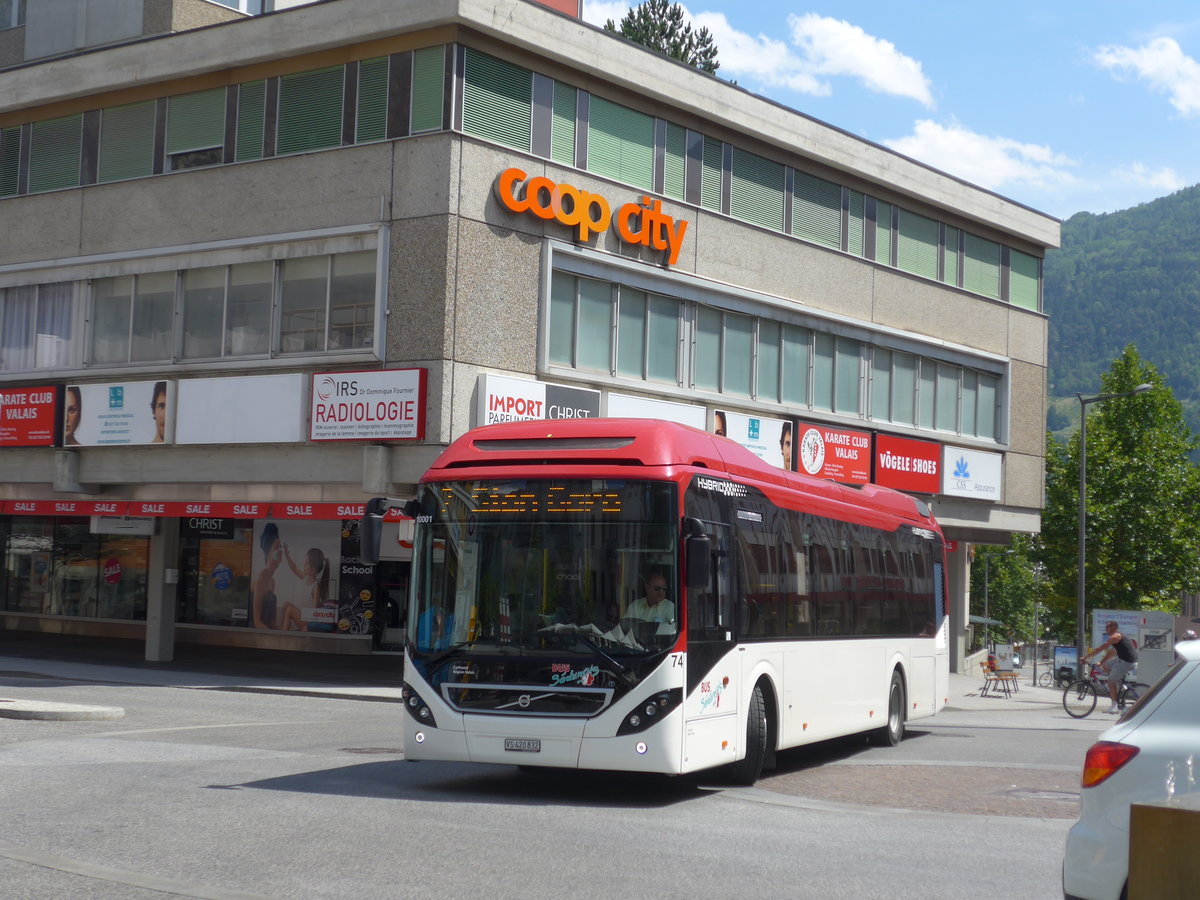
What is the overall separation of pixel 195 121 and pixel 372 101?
14.8 ft

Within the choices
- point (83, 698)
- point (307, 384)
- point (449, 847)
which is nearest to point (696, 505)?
point (449, 847)

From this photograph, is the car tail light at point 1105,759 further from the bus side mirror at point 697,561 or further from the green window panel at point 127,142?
the green window panel at point 127,142

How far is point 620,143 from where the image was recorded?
3025 centimetres

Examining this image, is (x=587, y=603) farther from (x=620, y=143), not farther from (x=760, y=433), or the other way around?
(x=760, y=433)

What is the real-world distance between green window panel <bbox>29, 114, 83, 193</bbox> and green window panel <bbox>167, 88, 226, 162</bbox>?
2.88 metres

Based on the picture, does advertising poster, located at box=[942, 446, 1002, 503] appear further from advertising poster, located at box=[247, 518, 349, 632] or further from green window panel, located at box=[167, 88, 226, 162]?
green window panel, located at box=[167, 88, 226, 162]

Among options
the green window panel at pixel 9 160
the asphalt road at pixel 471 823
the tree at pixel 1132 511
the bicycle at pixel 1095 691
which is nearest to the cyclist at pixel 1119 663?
the bicycle at pixel 1095 691

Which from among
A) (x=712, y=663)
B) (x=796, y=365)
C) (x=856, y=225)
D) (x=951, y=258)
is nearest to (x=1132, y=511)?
(x=951, y=258)

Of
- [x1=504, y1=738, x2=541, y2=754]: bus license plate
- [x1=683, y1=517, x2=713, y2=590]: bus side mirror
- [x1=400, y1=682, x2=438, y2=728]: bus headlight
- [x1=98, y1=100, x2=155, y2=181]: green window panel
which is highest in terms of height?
[x1=98, y1=100, x2=155, y2=181]: green window panel

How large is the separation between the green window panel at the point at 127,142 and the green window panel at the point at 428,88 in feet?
22.2

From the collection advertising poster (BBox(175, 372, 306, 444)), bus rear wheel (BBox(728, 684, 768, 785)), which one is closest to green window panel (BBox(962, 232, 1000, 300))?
advertising poster (BBox(175, 372, 306, 444))

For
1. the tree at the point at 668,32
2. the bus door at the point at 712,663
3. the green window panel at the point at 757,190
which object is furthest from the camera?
the tree at the point at 668,32

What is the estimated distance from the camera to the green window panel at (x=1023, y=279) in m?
43.3

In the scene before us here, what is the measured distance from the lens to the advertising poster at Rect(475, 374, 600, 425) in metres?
26.9
